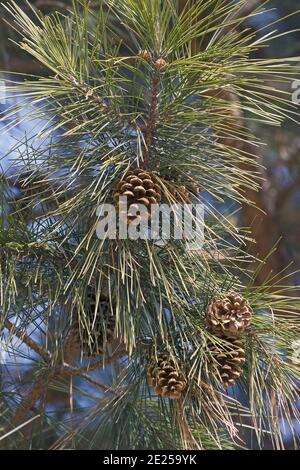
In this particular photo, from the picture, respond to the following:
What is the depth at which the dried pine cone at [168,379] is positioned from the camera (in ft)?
2.83

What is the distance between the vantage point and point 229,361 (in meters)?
0.88

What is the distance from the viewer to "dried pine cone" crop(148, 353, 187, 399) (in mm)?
862

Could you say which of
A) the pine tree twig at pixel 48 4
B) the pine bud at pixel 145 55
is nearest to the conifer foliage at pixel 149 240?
the pine bud at pixel 145 55

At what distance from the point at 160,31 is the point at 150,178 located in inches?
6.2

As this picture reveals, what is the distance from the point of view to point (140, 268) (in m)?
0.89

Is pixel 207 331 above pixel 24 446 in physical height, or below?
above

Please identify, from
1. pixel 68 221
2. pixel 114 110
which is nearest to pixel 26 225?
pixel 68 221

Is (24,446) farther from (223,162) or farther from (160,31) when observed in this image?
(160,31)

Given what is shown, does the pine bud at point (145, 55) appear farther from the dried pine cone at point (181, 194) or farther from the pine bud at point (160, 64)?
the dried pine cone at point (181, 194)

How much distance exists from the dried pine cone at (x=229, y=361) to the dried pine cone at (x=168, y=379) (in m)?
0.04

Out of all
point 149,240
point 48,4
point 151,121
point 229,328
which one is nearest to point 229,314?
point 229,328

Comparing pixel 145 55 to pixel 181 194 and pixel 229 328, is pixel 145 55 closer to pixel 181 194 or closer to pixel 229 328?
pixel 181 194

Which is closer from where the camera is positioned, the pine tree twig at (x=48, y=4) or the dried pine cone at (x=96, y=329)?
the dried pine cone at (x=96, y=329)

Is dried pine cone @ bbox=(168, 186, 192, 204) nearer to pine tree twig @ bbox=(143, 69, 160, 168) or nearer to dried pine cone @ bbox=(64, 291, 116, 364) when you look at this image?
pine tree twig @ bbox=(143, 69, 160, 168)
